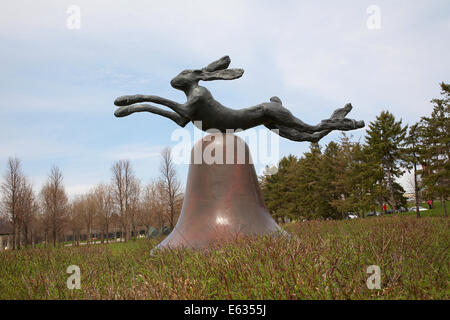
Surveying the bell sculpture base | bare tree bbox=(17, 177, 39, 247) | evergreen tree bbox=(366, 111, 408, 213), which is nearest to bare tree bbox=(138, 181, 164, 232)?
bare tree bbox=(17, 177, 39, 247)

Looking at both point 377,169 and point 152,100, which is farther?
point 377,169

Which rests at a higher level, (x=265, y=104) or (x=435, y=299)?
(x=265, y=104)

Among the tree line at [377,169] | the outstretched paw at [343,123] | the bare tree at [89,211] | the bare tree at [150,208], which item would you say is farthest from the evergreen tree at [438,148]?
the bare tree at [89,211]

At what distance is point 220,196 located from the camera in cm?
669

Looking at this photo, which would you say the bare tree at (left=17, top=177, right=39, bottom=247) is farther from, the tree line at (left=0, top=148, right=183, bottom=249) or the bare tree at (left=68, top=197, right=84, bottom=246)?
the bare tree at (left=68, top=197, right=84, bottom=246)

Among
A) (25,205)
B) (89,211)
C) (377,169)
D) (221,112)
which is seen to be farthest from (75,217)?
(221,112)

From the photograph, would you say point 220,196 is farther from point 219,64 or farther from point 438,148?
point 438,148

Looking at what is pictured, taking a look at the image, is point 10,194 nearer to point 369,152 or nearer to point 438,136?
point 369,152

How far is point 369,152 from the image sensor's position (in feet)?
78.7

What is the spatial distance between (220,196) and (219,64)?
8.58ft

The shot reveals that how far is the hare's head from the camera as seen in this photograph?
6602 mm
